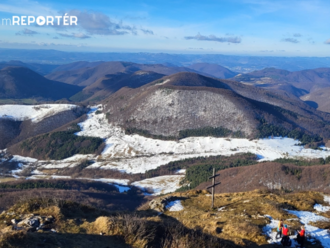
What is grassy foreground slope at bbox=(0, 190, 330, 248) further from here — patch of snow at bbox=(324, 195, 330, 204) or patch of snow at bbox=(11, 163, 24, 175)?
patch of snow at bbox=(11, 163, 24, 175)

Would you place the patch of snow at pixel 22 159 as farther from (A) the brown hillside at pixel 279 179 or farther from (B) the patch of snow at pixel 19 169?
(A) the brown hillside at pixel 279 179

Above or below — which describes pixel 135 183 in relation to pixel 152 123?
below

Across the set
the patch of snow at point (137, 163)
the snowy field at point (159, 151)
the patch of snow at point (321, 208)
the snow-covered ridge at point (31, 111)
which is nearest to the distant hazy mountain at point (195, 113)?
the snowy field at point (159, 151)

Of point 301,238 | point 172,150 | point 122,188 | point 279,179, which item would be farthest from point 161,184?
point 301,238

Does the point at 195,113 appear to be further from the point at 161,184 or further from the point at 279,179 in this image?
the point at 279,179

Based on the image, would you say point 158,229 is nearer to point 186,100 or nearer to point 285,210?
point 285,210

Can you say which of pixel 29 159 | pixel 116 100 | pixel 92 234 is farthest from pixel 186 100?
pixel 92 234
